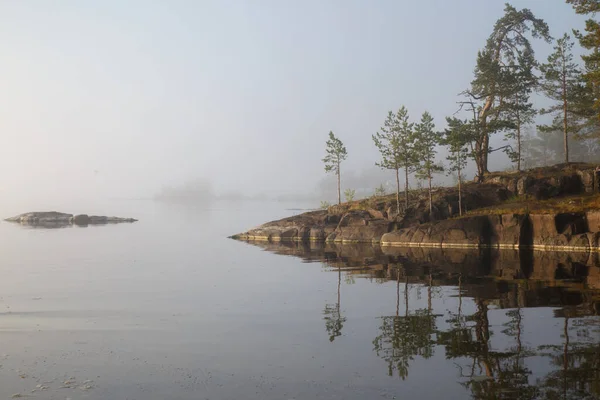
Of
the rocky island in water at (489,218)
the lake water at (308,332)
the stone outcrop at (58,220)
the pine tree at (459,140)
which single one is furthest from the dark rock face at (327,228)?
the stone outcrop at (58,220)

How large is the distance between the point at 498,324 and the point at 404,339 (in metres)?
4.01

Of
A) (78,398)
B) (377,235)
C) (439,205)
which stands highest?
(439,205)

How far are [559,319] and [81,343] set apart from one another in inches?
670

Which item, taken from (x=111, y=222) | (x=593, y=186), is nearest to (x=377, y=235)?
(x=593, y=186)

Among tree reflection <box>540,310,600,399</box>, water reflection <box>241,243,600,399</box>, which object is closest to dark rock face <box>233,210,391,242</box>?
water reflection <box>241,243,600,399</box>

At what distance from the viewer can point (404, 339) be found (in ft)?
53.9

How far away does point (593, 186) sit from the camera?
4875 centimetres

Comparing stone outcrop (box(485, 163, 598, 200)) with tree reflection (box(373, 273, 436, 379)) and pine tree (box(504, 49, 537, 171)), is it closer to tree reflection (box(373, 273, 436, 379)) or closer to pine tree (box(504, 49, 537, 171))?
pine tree (box(504, 49, 537, 171))

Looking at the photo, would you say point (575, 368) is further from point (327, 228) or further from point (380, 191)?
point (380, 191)

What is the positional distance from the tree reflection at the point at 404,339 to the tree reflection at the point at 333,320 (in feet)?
5.03

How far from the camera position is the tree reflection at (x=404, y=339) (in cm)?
1432

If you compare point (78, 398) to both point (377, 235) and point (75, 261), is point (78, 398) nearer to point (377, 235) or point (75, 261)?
point (75, 261)

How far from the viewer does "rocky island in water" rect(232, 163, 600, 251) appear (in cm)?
4312

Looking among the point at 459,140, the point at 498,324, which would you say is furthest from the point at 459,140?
the point at 498,324
